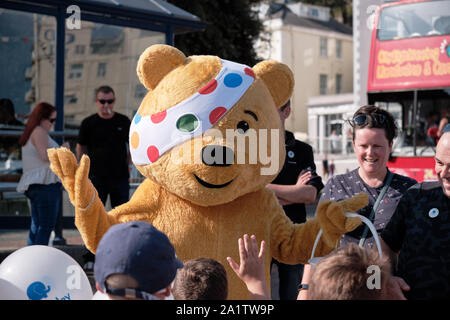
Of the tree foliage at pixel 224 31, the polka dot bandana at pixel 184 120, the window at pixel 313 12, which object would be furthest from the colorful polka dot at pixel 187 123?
the window at pixel 313 12

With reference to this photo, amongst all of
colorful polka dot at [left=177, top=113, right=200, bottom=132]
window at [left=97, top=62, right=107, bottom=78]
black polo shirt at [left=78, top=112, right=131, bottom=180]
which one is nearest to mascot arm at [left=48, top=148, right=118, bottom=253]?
colorful polka dot at [left=177, top=113, right=200, bottom=132]

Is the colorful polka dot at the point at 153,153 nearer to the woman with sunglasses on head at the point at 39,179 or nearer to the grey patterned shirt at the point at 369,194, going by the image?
the grey patterned shirt at the point at 369,194

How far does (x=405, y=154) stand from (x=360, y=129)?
868 cm

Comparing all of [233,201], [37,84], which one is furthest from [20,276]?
[37,84]

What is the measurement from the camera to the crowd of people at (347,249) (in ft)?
6.02

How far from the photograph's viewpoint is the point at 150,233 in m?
1.91

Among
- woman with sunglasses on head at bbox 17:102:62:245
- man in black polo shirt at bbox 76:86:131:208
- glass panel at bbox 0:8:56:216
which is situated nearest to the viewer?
woman with sunglasses on head at bbox 17:102:62:245

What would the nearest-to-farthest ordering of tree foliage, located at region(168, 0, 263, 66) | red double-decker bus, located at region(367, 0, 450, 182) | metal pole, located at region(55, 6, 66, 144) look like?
1. metal pole, located at region(55, 6, 66, 144)
2. red double-decker bus, located at region(367, 0, 450, 182)
3. tree foliage, located at region(168, 0, 263, 66)

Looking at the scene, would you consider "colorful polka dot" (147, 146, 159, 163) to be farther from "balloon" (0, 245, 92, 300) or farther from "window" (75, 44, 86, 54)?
"window" (75, 44, 86, 54)

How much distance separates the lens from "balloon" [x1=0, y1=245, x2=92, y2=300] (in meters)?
2.43

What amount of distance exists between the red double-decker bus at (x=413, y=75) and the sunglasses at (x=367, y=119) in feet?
27.4

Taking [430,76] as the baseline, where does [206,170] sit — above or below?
below

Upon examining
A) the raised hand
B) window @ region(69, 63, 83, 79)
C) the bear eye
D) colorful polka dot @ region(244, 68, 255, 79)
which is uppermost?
window @ region(69, 63, 83, 79)
